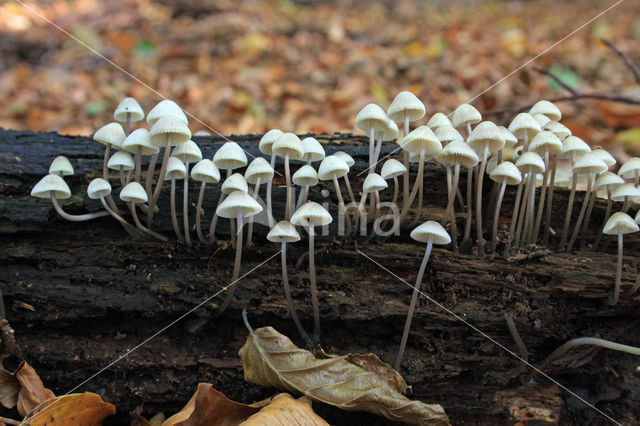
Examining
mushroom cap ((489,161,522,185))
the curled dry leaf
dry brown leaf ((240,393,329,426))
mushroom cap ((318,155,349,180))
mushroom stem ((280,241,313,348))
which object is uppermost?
mushroom cap ((489,161,522,185))

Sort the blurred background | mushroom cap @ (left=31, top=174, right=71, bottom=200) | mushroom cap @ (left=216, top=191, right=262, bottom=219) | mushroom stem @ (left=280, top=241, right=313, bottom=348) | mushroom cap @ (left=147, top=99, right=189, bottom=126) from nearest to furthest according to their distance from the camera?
mushroom cap @ (left=216, top=191, right=262, bottom=219) → mushroom stem @ (left=280, top=241, right=313, bottom=348) → mushroom cap @ (left=31, top=174, right=71, bottom=200) → mushroom cap @ (left=147, top=99, right=189, bottom=126) → the blurred background

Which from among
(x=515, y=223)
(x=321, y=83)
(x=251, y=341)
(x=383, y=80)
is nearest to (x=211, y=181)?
(x=251, y=341)

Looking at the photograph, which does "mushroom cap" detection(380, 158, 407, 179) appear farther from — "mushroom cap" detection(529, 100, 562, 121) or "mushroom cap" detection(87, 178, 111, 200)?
"mushroom cap" detection(87, 178, 111, 200)

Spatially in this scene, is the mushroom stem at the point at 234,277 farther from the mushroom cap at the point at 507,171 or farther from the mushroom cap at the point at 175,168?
the mushroom cap at the point at 507,171

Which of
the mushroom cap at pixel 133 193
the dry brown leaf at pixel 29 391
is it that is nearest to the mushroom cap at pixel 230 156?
the mushroom cap at pixel 133 193

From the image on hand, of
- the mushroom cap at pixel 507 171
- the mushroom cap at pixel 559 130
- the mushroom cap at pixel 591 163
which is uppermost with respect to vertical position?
the mushroom cap at pixel 559 130

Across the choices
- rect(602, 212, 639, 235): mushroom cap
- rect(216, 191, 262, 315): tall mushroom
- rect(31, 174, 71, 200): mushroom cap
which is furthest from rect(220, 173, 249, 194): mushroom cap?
rect(602, 212, 639, 235): mushroom cap
